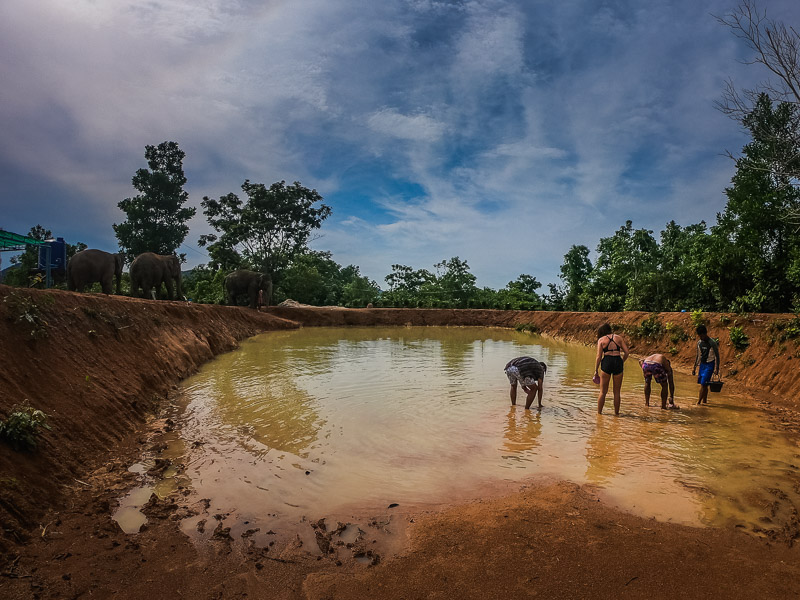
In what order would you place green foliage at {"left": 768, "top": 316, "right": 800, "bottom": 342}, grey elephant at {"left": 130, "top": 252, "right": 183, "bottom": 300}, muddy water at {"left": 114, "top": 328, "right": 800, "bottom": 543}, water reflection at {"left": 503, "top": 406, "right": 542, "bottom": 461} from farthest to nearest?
grey elephant at {"left": 130, "top": 252, "right": 183, "bottom": 300} → green foliage at {"left": 768, "top": 316, "right": 800, "bottom": 342} → water reflection at {"left": 503, "top": 406, "right": 542, "bottom": 461} → muddy water at {"left": 114, "top": 328, "right": 800, "bottom": 543}

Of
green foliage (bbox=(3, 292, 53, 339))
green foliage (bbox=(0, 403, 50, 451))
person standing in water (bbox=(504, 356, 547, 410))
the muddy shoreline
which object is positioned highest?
green foliage (bbox=(3, 292, 53, 339))

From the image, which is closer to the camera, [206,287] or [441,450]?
[441,450]

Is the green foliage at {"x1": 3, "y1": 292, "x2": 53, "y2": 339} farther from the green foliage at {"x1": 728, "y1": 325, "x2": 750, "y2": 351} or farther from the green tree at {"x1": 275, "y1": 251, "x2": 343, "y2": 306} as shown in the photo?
the green tree at {"x1": 275, "y1": 251, "x2": 343, "y2": 306}

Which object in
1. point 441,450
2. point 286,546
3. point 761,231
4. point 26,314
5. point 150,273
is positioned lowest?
point 286,546

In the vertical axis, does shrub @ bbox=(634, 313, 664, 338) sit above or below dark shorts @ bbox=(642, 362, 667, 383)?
above

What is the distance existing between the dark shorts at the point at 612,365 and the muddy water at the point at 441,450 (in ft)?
2.59

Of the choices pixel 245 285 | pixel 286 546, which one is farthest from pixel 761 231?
pixel 245 285

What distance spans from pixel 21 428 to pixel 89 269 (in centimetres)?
1279

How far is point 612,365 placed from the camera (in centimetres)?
809

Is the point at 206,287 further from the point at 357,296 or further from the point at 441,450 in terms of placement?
the point at 441,450

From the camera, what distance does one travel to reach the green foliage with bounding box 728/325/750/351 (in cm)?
1221

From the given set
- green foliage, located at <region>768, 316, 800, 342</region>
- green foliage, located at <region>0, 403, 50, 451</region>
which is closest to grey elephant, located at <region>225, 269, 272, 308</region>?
green foliage, located at <region>0, 403, 50, 451</region>

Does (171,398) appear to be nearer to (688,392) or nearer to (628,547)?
(628,547)

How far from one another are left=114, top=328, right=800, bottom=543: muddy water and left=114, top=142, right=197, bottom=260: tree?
30636mm
